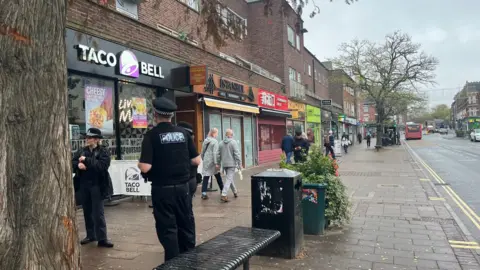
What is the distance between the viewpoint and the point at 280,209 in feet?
14.9

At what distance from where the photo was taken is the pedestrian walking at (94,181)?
16.8ft

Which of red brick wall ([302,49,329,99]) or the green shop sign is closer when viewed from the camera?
the green shop sign

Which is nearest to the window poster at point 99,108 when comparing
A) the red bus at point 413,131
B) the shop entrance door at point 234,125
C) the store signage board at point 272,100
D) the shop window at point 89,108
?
the shop window at point 89,108

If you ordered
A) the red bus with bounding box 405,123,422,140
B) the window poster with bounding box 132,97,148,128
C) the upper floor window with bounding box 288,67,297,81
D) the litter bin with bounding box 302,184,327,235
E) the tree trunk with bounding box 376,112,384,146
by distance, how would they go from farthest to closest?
the red bus with bounding box 405,123,422,140
the tree trunk with bounding box 376,112,384,146
the upper floor window with bounding box 288,67,297,81
the window poster with bounding box 132,97,148,128
the litter bin with bounding box 302,184,327,235

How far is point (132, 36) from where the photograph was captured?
30.6 feet

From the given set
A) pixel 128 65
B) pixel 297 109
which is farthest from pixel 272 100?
pixel 128 65

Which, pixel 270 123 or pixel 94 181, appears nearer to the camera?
pixel 94 181

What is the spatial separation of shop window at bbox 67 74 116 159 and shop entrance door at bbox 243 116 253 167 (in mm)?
8819

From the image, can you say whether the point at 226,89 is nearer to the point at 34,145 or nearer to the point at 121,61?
the point at 121,61

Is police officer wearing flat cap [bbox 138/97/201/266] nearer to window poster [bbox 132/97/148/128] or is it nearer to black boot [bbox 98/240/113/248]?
black boot [bbox 98/240/113/248]

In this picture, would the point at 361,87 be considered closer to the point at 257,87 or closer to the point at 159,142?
the point at 257,87

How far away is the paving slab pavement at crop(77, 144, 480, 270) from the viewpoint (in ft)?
14.4

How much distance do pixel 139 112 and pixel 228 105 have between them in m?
5.02

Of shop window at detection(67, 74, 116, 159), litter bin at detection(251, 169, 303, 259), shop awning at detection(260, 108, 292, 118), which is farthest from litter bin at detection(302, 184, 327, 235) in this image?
shop awning at detection(260, 108, 292, 118)
